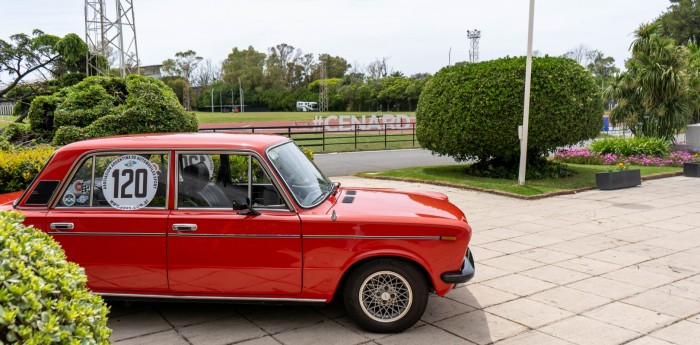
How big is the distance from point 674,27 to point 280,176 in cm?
6364

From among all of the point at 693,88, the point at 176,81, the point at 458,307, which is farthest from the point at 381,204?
the point at 176,81

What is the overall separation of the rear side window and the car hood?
2.26m

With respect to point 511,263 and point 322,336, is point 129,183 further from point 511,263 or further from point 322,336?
point 511,263

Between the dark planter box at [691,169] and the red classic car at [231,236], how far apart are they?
13.1 meters

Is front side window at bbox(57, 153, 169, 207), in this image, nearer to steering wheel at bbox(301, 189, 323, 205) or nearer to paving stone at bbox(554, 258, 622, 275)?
steering wheel at bbox(301, 189, 323, 205)

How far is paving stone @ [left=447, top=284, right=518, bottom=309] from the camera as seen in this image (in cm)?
521

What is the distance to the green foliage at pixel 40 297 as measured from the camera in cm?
198

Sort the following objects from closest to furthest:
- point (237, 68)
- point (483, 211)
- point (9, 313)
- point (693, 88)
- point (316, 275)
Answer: point (9, 313)
point (316, 275)
point (483, 211)
point (693, 88)
point (237, 68)

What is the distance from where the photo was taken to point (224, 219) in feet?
14.5

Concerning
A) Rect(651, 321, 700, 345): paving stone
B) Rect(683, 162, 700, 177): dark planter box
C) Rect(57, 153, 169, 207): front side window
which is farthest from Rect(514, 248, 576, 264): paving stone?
Rect(683, 162, 700, 177): dark planter box

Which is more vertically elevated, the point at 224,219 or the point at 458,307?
the point at 224,219

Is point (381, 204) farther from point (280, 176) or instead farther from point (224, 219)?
point (224, 219)

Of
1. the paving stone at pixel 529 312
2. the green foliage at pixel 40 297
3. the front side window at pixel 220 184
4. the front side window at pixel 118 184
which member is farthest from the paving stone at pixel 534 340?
the green foliage at pixel 40 297

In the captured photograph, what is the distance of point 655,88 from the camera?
18.8m
